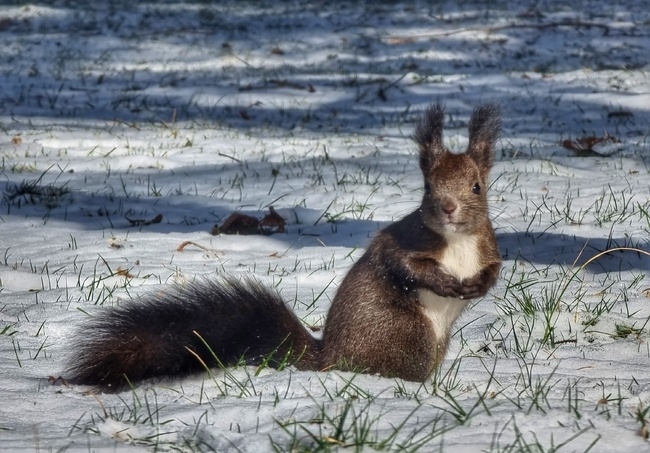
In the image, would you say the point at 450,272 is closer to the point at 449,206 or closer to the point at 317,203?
the point at 449,206

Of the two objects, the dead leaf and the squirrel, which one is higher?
the squirrel

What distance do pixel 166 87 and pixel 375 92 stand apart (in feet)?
7.45

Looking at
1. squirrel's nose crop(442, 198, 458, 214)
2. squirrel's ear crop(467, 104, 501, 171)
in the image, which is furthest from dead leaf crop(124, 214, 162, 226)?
squirrel's nose crop(442, 198, 458, 214)

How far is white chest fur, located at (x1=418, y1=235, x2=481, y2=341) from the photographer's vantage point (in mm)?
3367

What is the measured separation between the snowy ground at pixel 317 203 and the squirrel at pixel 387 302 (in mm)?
125

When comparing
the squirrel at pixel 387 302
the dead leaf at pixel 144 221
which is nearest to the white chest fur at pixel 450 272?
the squirrel at pixel 387 302

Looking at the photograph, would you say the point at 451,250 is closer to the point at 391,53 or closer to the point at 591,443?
the point at 591,443

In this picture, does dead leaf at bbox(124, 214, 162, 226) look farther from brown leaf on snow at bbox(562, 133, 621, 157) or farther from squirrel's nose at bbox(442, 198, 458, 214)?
brown leaf on snow at bbox(562, 133, 621, 157)

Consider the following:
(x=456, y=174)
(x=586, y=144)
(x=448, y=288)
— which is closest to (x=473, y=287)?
(x=448, y=288)

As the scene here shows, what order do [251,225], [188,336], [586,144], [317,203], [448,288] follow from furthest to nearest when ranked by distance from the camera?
[586,144] → [317,203] → [251,225] → [448,288] → [188,336]

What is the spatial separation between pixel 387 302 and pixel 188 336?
0.68m

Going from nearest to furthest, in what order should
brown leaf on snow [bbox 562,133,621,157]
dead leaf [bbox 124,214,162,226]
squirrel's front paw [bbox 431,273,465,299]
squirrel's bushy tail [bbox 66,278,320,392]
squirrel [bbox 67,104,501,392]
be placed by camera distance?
squirrel's bushy tail [bbox 66,278,320,392] → squirrel [bbox 67,104,501,392] → squirrel's front paw [bbox 431,273,465,299] → dead leaf [bbox 124,214,162,226] → brown leaf on snow [bbox 562,133,621,157]

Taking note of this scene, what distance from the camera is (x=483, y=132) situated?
11.6ft

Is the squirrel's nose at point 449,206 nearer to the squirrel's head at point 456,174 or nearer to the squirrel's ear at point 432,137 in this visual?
the squirrel's head at point 456,174
